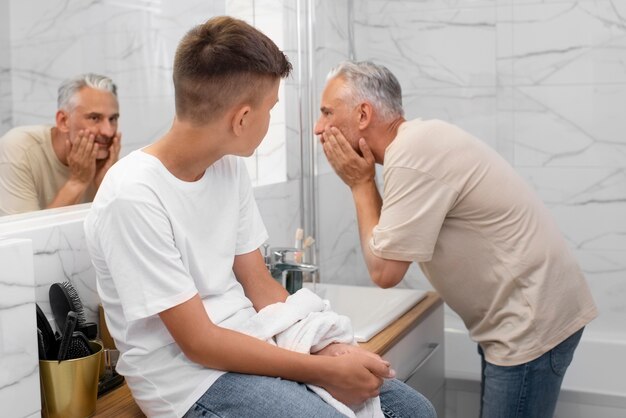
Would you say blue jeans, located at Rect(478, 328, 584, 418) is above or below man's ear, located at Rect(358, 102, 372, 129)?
below

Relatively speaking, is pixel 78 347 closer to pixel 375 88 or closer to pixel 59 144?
pixel 59 144

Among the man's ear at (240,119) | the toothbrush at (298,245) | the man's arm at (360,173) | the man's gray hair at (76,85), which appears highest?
the man's gray hair at (76,85)

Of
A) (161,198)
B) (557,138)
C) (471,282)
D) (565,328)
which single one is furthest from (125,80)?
(557,138)

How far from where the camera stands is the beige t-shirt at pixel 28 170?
53.2 inches

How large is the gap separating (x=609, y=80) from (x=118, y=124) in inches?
76.5

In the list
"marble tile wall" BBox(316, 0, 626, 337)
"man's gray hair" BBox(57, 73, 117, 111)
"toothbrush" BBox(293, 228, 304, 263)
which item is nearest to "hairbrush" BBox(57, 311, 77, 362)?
"man's gray hair" BBox(57, 73, 117, 111)

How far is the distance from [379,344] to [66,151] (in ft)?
2.62

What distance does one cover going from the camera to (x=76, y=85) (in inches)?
59.4

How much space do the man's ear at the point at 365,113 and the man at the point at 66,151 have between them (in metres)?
0.63

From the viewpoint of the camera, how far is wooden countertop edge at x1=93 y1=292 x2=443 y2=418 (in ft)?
4.35

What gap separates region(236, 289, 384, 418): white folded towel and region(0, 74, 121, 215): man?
46 cm

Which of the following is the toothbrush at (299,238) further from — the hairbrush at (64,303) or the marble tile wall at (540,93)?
the hairbrush at (64,303)

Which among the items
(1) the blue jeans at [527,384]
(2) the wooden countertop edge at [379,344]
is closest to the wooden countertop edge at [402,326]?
(2) the wooden countertop edge at [379,344]

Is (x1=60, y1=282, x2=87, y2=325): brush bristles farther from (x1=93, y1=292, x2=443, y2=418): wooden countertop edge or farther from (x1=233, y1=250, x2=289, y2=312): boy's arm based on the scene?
(x1=233, y1=250, x2=289, y2=312): boy's arm
